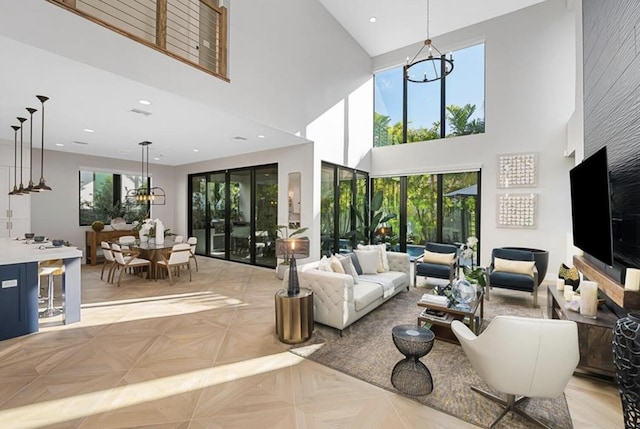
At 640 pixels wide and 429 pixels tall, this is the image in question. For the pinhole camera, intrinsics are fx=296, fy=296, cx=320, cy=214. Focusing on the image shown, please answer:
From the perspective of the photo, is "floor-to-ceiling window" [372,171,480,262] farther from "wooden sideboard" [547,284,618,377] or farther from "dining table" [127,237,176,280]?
"dining table" [127,237,176,280]

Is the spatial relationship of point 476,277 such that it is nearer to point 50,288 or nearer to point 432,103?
point 432,103

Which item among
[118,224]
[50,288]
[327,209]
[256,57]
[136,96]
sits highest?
[256,57]

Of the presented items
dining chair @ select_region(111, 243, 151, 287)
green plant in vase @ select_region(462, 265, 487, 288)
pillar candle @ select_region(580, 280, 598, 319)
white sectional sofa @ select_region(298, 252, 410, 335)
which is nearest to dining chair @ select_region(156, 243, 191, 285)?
dining chair @ select_region(111, 243, 151, 287)

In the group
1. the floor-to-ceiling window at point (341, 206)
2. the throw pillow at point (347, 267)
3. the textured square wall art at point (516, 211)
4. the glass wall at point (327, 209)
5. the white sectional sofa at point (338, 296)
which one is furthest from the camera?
the floor-to-ceiling window at point (341, 206)

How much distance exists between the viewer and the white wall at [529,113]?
20.5 ft

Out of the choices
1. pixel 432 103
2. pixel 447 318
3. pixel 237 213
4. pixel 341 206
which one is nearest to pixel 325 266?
pixel 447 318

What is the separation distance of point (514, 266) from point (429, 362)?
318cm

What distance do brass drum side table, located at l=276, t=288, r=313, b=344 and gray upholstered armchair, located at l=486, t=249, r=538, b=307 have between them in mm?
3597

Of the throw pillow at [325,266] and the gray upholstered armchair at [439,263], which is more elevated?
the throw pillow at [325,266]

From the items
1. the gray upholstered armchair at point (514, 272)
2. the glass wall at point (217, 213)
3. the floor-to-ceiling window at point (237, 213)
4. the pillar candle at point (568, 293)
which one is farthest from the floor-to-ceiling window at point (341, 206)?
the pillar candle at point (568, 293)

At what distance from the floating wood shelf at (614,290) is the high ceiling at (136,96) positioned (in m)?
4.93

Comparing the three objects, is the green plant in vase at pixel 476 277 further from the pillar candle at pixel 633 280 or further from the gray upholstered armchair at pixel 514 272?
the pillar candle at pixel 633 280

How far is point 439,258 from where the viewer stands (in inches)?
235

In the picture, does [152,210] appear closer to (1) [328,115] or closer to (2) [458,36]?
(1) [328,115]
